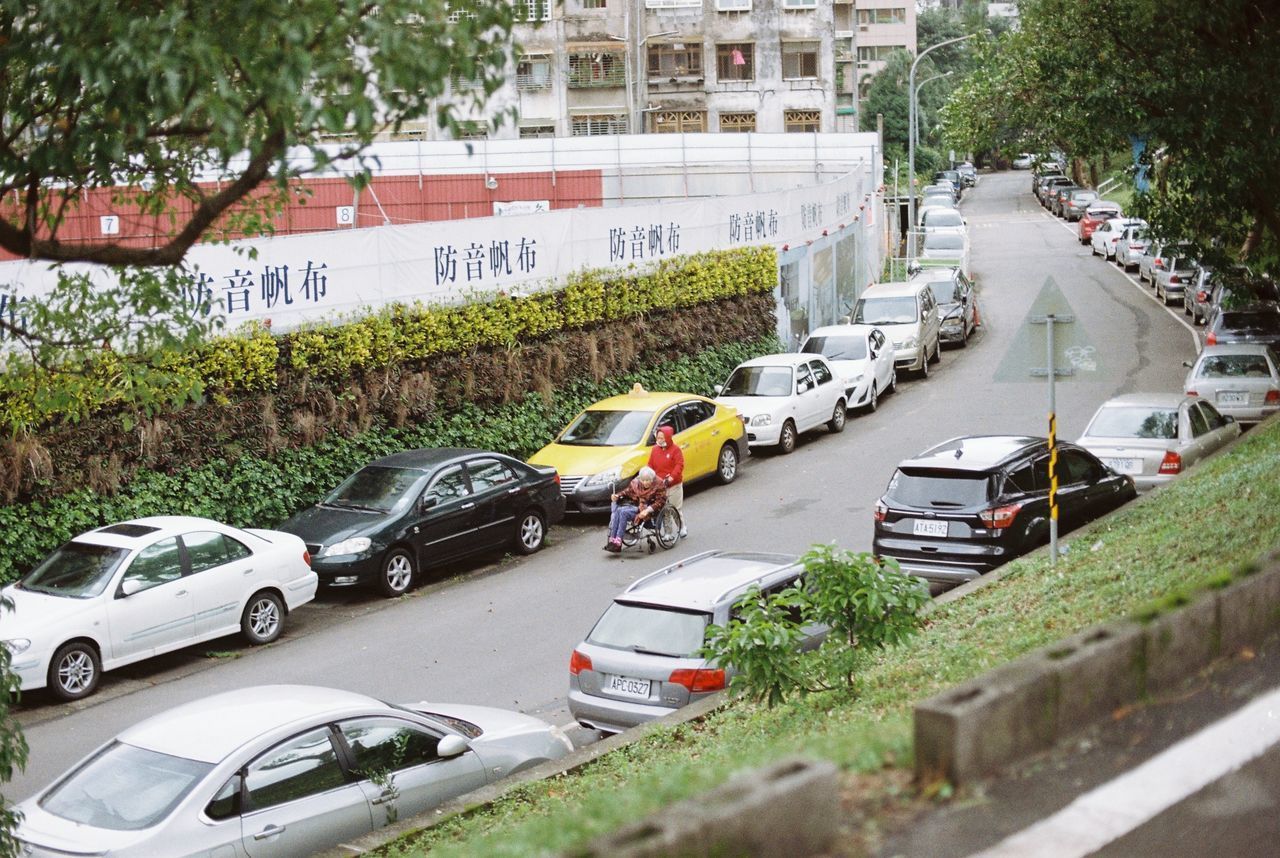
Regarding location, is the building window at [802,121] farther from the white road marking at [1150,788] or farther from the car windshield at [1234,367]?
the white road marking at [1150,788]

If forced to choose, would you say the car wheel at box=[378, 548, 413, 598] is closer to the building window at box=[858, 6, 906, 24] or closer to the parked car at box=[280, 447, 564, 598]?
the parked car at box=[280, 447, 564, 598]

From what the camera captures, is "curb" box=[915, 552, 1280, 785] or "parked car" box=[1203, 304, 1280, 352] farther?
"parked car" box=[1203, 304, 1280, 352]

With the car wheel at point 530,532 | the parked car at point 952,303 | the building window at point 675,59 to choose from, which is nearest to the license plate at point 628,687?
the car wheel at point 530,532

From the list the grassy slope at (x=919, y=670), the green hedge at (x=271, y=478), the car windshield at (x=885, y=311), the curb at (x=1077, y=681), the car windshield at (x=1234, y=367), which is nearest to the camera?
Result: the curb at (x=1077, y=681)

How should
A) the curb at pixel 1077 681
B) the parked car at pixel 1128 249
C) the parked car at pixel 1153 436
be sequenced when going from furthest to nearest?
the parked car at pixel 1128 249 < the parked car at pixel 1153 436 < the curb at pixel 1077 681

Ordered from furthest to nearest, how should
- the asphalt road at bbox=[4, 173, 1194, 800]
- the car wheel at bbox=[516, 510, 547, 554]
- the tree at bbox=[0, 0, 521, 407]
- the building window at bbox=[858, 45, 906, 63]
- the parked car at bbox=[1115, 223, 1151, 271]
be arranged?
the building window at bbox=[858, 45, 906, 63] → the parked car at bbox=[1115, 223, 1151, 271] → the car wheel at bbox=[516, 510, 547, 554] → the asphalt road at bbox=[4, 173, 1194, 800] → the tree at bbox=[0, 0, 521, 407]

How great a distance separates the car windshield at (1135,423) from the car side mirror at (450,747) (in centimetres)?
1203

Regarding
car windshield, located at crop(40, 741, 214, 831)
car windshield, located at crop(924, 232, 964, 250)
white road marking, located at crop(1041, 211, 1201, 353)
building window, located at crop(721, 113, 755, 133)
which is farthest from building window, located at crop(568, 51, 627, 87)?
car windshield, located at crop(40, 741, 214, 831)

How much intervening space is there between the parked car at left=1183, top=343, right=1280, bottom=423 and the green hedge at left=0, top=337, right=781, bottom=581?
9.35 metres

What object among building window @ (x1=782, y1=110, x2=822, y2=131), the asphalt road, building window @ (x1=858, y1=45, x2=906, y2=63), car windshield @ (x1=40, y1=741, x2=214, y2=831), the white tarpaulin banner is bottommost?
the asphalt road

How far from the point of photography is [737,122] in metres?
64.3

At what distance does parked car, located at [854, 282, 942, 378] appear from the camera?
103ft

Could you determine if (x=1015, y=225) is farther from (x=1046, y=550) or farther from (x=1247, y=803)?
(x=1247, y=803)

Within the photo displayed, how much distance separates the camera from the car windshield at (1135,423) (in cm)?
1948
